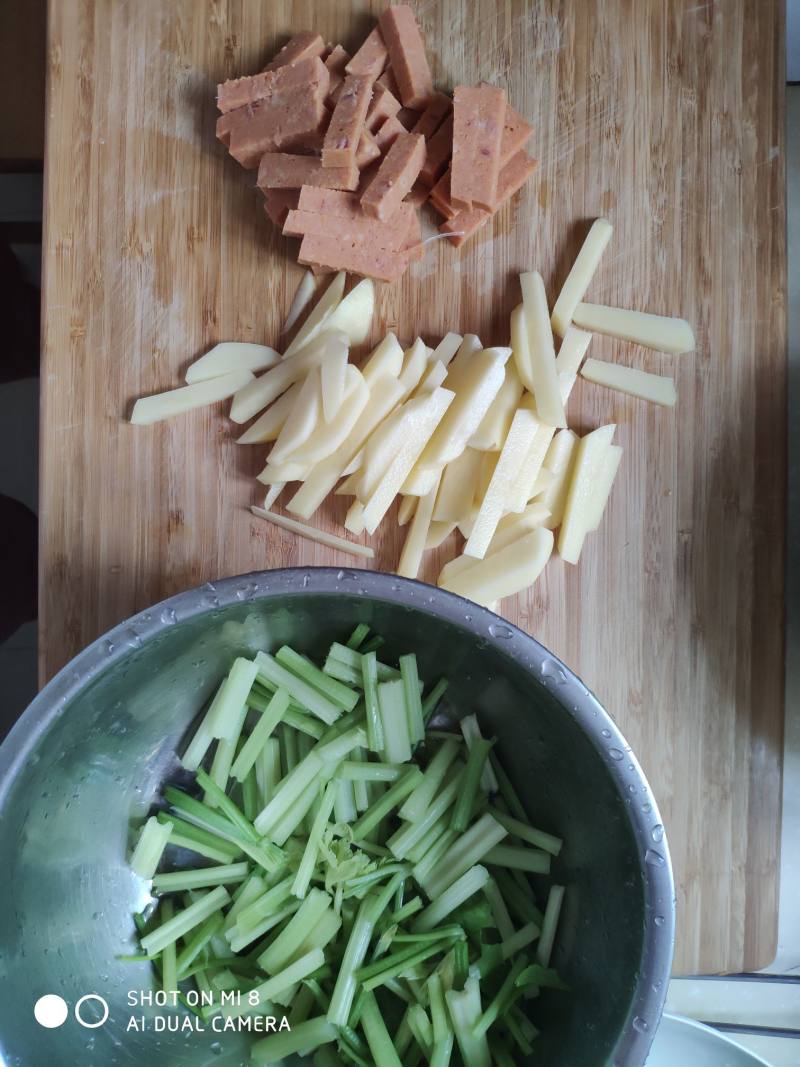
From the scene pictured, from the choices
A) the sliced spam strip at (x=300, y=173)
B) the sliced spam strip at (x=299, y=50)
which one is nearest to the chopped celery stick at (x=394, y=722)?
the sliced spam strip at (x=300, y=173)

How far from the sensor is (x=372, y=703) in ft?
4.11

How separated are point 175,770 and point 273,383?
624mm

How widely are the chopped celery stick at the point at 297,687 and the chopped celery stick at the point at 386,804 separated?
14cm

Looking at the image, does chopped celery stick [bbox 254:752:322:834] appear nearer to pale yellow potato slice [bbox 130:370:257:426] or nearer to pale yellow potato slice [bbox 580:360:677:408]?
pale yellow potato slice [bbox 130:370:257:426]

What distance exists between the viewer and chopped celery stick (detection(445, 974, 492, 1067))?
1.18 meters

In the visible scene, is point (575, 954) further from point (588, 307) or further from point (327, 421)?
point (588, 307)

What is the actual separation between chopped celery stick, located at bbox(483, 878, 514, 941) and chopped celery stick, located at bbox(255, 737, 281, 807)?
0.35 m

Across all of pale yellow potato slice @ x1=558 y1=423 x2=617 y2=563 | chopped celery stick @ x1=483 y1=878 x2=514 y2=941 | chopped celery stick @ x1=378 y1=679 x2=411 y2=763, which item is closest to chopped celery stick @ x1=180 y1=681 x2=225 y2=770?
chopped celery stick @ x1=378 y1=679 x2=411 y2=763

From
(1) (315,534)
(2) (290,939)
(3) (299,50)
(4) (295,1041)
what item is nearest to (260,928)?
(2) (290,939)

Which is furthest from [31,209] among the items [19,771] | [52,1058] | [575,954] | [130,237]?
[575,954]

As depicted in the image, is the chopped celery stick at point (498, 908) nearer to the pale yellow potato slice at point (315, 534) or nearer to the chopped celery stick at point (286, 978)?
the chopped celery stick at point (286, 978)

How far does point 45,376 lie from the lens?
1.37 m

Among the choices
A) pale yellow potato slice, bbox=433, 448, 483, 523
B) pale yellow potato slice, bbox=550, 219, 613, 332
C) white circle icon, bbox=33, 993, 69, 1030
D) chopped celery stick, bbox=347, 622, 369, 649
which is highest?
pale yellow potato slice, bbox=550, 219, 613, 332

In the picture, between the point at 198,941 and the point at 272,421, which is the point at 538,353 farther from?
the point at 198,941
